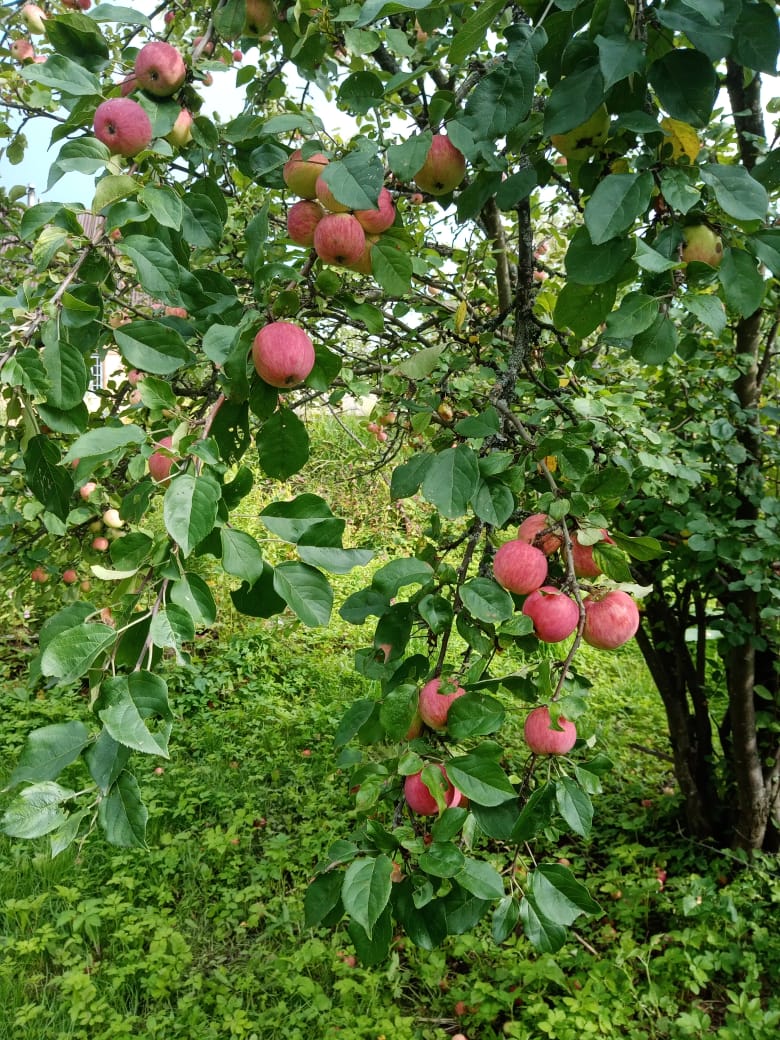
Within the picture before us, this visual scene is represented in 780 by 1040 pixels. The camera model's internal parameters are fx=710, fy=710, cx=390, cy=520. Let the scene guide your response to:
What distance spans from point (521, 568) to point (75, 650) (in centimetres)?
55

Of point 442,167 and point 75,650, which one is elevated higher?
point 442,167

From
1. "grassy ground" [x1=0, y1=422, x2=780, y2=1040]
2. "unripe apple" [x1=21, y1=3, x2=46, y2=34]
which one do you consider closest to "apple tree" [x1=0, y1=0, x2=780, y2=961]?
"unripe apple" [x1=21, y1=3, x2=46, y2=34]

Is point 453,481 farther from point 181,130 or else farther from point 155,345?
point 181,130

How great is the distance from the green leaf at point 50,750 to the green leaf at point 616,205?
63cm

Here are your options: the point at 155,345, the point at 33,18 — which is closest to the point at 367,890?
the point at 155,345

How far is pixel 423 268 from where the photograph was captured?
5.00 ft

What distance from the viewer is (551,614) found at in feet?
3.01

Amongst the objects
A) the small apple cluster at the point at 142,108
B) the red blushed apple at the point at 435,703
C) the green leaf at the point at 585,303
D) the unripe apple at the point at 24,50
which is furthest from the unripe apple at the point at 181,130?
the unripe apple at the point at 24,50

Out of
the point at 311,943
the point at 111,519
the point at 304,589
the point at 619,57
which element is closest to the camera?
the point at 619,57

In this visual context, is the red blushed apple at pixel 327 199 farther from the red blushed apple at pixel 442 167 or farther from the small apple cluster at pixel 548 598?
the small apple cluster at pixel 548 598

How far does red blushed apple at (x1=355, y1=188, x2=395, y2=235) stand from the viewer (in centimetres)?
90

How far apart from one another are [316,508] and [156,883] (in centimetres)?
237

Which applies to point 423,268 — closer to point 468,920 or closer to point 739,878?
point 468,920

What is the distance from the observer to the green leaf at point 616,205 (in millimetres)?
621
